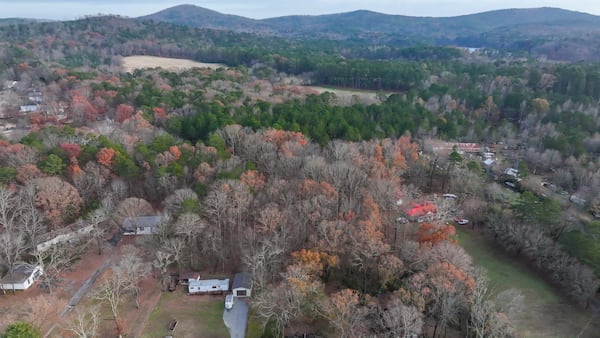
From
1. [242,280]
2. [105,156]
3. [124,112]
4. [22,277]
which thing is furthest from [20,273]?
[124,112]

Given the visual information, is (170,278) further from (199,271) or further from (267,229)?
(267,229)

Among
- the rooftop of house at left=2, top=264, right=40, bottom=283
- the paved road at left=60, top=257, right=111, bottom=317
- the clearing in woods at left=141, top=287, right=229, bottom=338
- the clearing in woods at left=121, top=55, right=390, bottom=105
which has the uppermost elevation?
the clearing in woods at left=121, top=55, right=390, bottom=105

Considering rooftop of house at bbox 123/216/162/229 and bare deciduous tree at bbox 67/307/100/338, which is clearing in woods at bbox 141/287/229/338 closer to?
bare deciduous tree at bbox 67/307/100/338

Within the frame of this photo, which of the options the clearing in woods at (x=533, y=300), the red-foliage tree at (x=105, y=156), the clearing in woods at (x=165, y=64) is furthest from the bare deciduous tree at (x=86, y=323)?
the clearing in woods at (x=165, y=64)

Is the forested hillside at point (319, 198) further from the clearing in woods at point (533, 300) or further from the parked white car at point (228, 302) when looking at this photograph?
the parked white car at point (228, 302)

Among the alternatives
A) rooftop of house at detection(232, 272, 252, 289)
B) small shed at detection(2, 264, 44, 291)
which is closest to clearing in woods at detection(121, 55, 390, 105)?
rooftop of house at detection(232, 272, 252, 289)

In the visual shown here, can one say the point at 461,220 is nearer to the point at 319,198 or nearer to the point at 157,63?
the point at 319,198

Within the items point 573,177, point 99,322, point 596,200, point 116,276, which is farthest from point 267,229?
point 573,177
